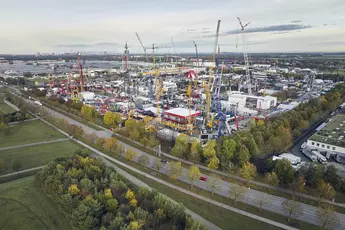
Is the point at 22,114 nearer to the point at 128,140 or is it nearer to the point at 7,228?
the point at 128,140

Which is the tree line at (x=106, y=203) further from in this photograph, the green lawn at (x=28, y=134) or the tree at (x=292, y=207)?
the green lawn at (x=28, y=134)

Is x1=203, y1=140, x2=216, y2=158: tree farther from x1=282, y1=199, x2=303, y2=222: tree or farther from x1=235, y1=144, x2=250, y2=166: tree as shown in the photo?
x1=282, y1=199, x2=303, y2=222: tree

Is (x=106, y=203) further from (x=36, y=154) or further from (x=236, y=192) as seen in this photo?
(x=36, y=154)

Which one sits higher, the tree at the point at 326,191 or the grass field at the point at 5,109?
the grass field at the point at 5,109

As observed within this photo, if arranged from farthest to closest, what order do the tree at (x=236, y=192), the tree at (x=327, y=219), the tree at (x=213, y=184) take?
1. the tree at (x=213, y=184)
2. the tree at (x=236, y=192)
3. the tree at (x=327, y=219)

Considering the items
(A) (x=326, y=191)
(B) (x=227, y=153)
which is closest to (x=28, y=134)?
(B) (x=227, y=153)

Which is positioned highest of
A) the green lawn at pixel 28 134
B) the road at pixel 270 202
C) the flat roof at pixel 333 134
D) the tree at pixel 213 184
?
the flat roof at pixel 333 134

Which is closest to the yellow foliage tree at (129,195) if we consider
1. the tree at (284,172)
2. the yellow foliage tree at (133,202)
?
the yellow foliage tree at (133,202)
